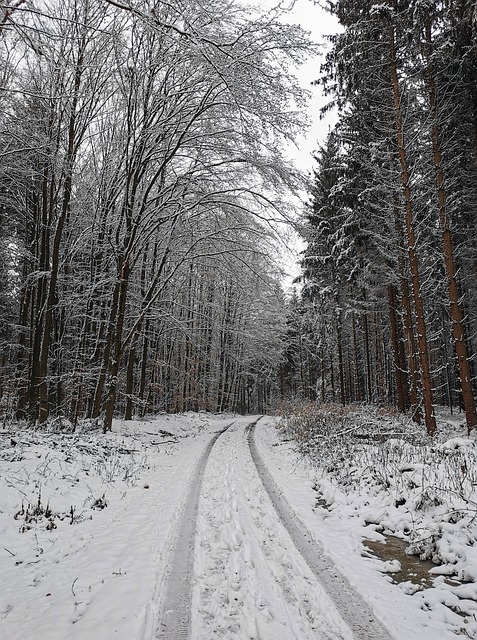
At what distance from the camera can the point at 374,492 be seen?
6.46m

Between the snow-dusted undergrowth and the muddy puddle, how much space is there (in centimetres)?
10

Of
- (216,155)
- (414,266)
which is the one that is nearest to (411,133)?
(414,266)

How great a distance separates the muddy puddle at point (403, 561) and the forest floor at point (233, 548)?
32 mm

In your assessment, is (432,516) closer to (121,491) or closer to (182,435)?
(121,491)

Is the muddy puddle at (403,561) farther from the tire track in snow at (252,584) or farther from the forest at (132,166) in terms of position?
the forest at (132,166)

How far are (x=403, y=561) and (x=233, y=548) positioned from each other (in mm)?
2064

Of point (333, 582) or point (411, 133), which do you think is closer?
point (333, 582)

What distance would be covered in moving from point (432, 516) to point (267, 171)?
10.9 meters

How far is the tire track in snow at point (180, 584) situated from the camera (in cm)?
300

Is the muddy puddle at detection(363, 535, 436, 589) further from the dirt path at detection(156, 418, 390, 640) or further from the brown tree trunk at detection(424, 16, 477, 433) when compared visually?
the brown tree trunk at detection(424, 16, 477, 433)

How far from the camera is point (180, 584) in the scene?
3.72 metres

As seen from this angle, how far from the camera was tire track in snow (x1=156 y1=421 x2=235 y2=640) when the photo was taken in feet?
9.85

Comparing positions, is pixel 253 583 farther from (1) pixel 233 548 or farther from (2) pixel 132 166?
(2) pixel 132 166

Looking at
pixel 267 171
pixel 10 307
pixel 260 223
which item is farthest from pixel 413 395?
→ pixel 10 307
